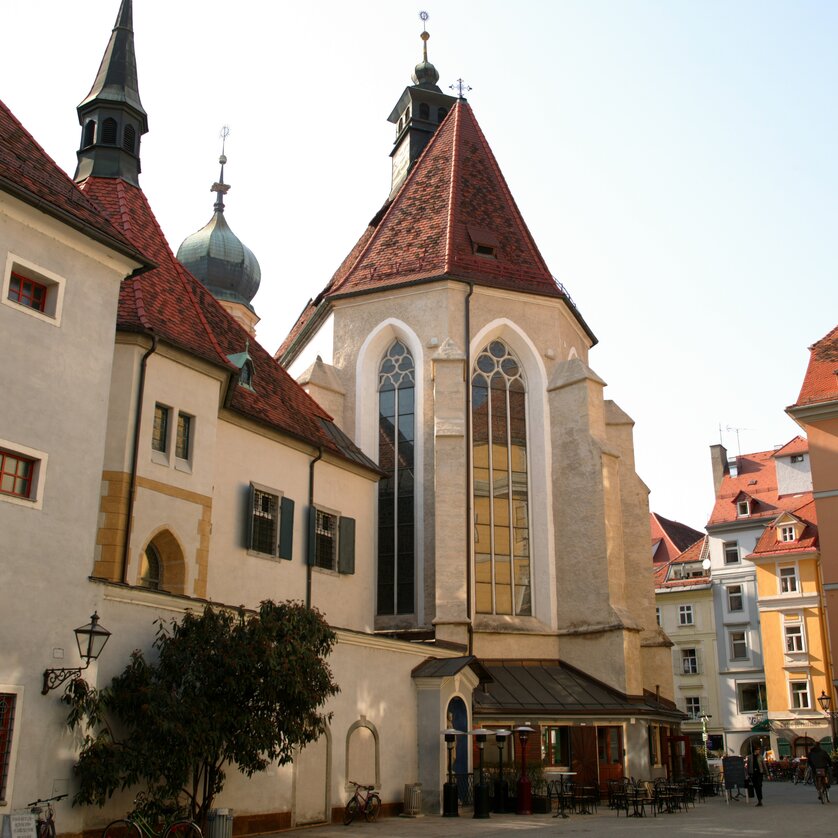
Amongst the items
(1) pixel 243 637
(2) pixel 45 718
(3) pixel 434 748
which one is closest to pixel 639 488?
(3) pixel 434 748

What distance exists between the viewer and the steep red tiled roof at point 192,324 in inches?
672

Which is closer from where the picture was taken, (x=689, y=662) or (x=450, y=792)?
(x=450, y=792)

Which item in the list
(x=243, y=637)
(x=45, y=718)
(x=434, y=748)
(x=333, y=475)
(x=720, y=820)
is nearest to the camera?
(x=45, y=718)

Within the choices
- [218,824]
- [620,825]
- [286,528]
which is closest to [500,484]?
[286,528]

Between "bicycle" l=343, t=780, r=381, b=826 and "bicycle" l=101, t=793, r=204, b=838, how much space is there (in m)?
5.21

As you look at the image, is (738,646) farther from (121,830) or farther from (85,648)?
(85,648)

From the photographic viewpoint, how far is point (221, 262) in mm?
42750

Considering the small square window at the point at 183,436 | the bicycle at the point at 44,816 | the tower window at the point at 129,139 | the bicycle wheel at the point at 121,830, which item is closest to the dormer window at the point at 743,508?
the tower window at the point at 129,139

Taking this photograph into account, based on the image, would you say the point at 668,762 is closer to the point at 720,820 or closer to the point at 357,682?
the point at 720,820

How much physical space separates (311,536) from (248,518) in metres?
2.26

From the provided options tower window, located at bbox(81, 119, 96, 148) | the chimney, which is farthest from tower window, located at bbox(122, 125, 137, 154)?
the chimney

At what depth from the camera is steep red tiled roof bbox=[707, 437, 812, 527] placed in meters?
50.7

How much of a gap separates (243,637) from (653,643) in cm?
1738

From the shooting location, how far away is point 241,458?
1988cm
